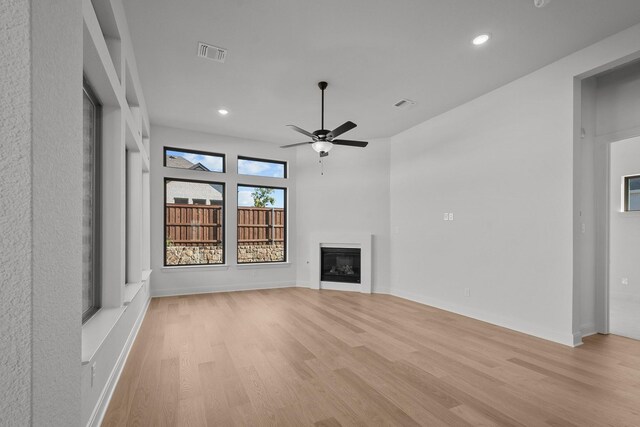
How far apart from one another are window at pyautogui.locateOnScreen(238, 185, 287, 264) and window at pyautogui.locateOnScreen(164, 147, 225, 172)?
65 centimetres

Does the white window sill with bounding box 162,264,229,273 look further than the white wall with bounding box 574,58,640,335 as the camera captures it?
Yes

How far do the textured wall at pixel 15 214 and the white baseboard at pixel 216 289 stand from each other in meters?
5.24

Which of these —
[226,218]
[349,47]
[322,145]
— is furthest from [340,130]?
[226,218]

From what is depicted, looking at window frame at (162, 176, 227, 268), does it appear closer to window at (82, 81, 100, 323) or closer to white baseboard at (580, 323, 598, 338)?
window at (82, 81, 100, 323)

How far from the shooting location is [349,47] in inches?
125

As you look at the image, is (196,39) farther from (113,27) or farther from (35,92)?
(35,92)

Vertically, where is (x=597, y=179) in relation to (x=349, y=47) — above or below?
below

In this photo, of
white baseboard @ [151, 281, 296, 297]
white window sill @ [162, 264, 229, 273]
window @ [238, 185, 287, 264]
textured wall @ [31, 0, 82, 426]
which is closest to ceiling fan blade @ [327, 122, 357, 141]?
textured wall @ [31, 0, 82, 426]

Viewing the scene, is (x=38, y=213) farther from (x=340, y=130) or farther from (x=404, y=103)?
(x=404, y=103)

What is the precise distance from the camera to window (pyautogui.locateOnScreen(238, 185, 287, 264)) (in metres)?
6.36


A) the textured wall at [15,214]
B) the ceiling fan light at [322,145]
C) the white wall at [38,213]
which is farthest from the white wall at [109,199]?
the ceiling fan light at [322,145]

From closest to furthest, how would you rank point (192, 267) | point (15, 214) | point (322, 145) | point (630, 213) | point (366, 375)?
1. point (15, 214)
2. point (366, 375)
3. point (322, 145)
4. point (630, 213)
5. point (192, 267)

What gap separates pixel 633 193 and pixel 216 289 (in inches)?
290

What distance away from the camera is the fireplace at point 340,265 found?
248 inches
